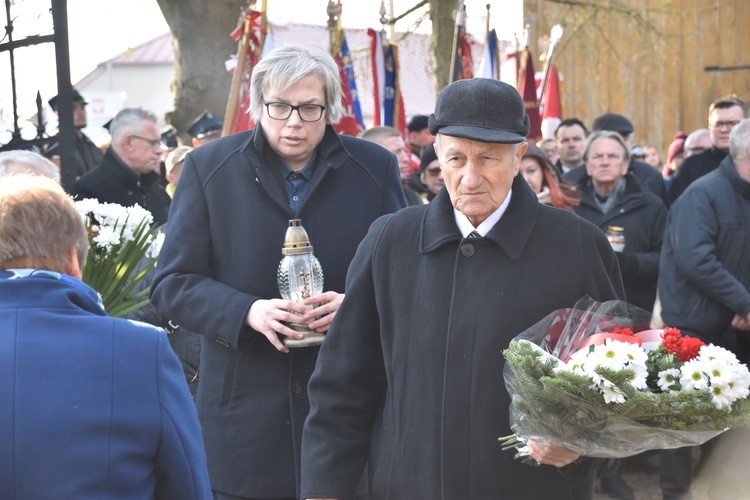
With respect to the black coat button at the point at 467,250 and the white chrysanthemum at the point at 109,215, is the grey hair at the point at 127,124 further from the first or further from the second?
the black coat button at the point at 467,250

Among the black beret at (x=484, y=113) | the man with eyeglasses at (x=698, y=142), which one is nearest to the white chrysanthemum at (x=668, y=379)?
the black beret at (x=484, y=113)

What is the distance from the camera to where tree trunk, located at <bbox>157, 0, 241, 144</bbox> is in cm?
1134

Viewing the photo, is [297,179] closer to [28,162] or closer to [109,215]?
[109,215]

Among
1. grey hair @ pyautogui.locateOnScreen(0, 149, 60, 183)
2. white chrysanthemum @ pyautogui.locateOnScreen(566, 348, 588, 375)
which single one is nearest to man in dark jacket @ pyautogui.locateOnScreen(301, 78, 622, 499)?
white chrysanthemum @ pyautogui.locateOnScreen(566, 348, 588, 375)

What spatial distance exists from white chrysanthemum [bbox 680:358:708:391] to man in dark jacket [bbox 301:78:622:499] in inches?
14.9

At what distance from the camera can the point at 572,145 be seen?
33.9 feet

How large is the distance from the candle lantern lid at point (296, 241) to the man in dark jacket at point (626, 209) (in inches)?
154

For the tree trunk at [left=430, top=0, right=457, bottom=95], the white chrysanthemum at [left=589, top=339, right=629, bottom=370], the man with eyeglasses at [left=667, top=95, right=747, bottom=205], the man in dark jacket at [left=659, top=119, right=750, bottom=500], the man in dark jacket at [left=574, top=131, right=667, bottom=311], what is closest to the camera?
the white chrysanthemum at [left=589, top=339, right=629, bottom=370]

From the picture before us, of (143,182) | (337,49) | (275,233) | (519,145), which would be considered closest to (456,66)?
(337,49)

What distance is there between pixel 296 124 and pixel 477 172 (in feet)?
3.37

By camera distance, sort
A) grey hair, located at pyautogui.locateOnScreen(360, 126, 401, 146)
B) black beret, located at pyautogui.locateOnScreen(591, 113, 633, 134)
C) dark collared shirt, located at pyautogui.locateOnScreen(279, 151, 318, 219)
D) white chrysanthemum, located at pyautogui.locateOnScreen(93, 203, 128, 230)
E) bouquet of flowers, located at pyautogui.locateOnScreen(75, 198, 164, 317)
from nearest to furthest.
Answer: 1. dark collared shirt, located at pyautogui.locateOnScreen(279, 151, 318, 219)
2. bouquet of flowers, located at pyautogui.locateOnScreen(75, 198, 164, 317)
3. white chrysanthemum, located at pyautogui.locateOnScreen(93, 203, 128, 230)
4. grey hair, located at pyautogui.locateOnScreen(360, 126, 401, 146)
5. black beret, located at pyautogui.locateOnScreen(591, 113, 633, 134)

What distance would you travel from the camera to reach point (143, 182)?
292 inches

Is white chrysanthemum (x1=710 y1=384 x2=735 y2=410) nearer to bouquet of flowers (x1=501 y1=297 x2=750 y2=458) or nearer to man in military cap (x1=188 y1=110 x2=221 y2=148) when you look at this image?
bouquet of flowers (x1=501 y1=297 x2=750 y2=458)

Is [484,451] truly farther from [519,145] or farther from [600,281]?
[519,145]
